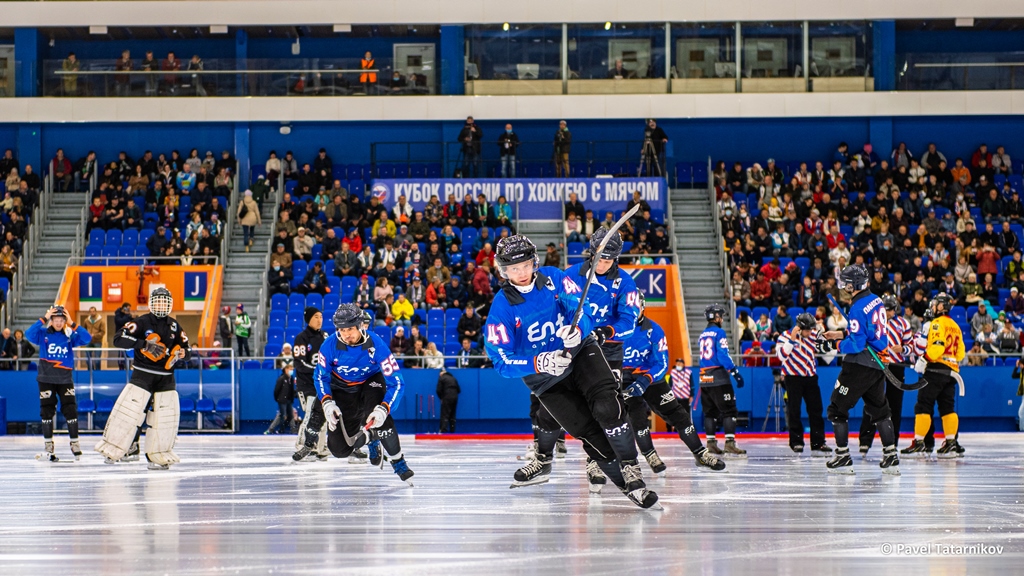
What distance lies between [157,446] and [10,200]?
18.4m

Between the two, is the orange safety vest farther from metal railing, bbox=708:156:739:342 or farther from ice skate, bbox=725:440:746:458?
ice skate, bbox=725:440:746:458

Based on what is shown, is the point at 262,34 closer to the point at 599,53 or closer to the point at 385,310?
the point at 599,53

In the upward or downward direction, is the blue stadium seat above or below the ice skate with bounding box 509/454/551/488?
above

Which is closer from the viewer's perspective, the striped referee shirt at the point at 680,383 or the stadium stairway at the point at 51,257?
the striped referee shirt at the point at 680,383

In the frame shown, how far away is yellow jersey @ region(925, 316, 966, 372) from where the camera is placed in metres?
13.5

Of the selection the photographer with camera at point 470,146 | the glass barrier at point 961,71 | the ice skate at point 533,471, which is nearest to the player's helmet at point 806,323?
the ice skate at point 533,471

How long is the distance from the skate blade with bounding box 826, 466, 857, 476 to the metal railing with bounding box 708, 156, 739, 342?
39.0 ft

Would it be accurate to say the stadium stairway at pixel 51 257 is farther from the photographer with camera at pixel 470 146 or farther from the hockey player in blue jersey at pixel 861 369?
the hockey player in blue jersey at pixel 861 369

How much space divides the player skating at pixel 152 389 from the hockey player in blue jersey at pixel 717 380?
Answer: 255 inches

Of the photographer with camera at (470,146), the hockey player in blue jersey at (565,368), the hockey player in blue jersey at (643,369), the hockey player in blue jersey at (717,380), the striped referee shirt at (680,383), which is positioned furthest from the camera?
the photographer with camera at (470,146)

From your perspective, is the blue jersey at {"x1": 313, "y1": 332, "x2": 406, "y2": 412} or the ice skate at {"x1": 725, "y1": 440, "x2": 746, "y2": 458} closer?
the blue jersey at {"x1": 313, "y1": 332, "x2": 406, "y2": 412}

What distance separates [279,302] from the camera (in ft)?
83.4

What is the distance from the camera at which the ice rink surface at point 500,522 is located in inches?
237

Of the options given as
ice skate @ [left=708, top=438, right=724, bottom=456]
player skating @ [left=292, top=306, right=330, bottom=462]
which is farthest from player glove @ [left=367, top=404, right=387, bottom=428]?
ice skate @ [left=708, top=438, right=724, bottom=456]
